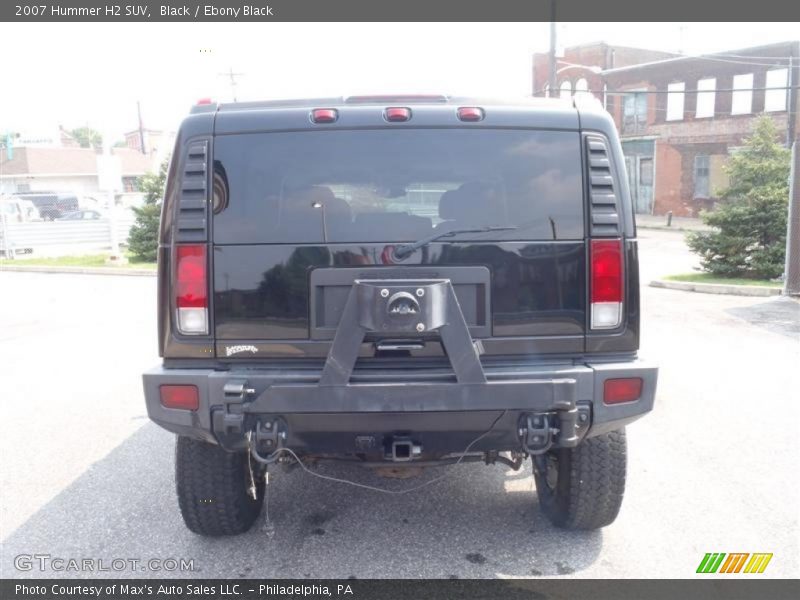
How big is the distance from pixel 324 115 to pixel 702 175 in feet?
120

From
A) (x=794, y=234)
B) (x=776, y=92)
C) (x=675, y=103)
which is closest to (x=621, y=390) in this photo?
(x=794, y=234)

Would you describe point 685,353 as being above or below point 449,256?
below

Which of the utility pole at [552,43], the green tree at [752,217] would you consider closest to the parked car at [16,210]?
the utility pole at [552,43]

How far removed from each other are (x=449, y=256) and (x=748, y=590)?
208 cm

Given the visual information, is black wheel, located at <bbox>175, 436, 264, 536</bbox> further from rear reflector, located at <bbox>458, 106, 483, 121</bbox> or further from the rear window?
rear reflector, located at <bbox>458, 106, 483, 121</bbox>

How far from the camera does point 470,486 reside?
459 centimetres

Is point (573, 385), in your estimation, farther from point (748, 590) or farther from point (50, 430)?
point (50, 430)

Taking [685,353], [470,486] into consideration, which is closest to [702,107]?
[685,353]

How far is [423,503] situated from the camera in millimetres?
4352

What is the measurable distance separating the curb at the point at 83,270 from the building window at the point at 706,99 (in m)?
28.8

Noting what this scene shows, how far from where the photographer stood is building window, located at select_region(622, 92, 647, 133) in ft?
128

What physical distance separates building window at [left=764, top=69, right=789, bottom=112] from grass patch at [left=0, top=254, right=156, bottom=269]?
2804cm

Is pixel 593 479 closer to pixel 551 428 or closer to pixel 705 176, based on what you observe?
pixel 551 428

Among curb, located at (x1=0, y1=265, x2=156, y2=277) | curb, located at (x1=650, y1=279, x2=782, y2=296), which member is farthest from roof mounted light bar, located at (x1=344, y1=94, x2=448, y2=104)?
curb, located at (x1=0, y1=265, x2=156, y2=277)
